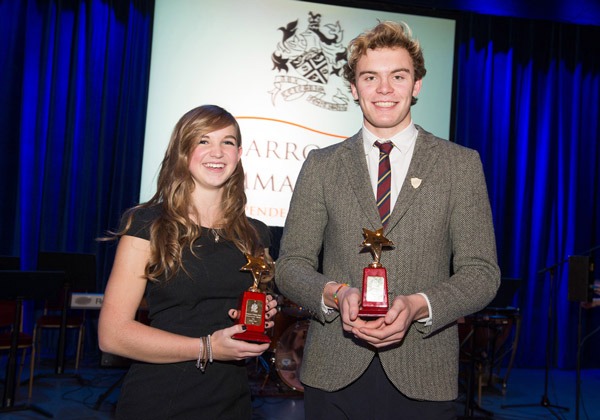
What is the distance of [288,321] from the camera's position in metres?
6.08

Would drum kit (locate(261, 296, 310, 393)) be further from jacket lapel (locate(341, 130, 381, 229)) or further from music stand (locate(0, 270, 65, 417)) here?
jacket lapel (locate(341, 130, 381, 229))

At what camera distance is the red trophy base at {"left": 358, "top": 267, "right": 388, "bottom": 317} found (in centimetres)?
154

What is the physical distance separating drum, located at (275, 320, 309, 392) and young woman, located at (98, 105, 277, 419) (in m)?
3.80

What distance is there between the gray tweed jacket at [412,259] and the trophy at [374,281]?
88 mm

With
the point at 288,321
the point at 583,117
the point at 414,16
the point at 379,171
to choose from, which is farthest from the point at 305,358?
the point at 583,117

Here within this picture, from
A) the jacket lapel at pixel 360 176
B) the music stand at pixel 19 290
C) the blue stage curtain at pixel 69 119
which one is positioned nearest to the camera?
the jacket lapel at pixel 360 176

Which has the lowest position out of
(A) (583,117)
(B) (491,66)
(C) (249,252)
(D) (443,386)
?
(D) (443,386)

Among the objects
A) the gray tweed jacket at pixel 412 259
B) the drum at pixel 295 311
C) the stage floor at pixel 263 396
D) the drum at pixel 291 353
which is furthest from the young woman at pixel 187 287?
the drum at pixel 291 353

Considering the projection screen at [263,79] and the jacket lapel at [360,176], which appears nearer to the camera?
the jacket lapel at [360,176]

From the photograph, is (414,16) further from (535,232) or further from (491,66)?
(535,232)

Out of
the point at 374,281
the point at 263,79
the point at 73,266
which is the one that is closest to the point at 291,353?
the point at 73,266

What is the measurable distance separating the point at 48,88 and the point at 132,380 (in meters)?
5.96

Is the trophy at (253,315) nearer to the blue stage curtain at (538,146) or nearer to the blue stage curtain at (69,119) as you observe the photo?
the blue stage curtain at (69,119)

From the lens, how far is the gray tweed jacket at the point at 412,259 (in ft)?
5.49
